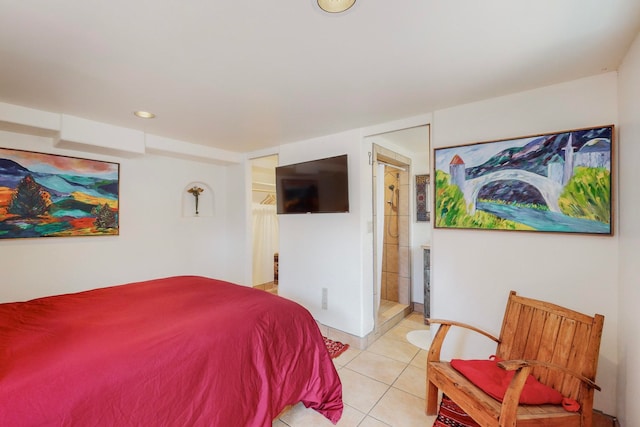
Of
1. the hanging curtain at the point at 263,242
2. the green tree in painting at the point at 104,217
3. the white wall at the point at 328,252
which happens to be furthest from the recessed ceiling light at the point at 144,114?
the hanging curtain at the point at 263,242

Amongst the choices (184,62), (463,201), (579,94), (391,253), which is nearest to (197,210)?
(184,62)

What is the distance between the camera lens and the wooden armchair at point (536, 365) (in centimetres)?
136

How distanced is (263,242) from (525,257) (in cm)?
398

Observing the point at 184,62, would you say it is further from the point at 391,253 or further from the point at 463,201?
the point at 391,253

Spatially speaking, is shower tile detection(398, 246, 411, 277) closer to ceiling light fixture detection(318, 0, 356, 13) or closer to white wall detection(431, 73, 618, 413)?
white wall detection(431, 73, 618, 413)

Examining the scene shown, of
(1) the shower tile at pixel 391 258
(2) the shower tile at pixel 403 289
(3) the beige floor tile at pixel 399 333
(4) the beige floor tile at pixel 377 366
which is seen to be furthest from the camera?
(1) the shower tile at pixel 391 258

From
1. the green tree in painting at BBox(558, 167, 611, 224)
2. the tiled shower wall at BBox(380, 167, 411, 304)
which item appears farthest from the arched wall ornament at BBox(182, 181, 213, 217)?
the green tree in painting at BBox(558, 167, 611, 224)

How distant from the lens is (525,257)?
6.66 feet

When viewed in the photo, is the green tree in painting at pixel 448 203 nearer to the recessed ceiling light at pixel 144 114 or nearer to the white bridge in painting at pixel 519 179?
the white bridge in painting at pixel 519 179

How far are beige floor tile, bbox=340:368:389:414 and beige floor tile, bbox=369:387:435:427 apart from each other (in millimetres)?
56

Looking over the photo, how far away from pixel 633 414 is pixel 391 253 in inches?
110

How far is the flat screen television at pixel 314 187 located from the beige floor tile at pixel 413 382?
5.25ft

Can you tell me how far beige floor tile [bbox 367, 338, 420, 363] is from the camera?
109 inches

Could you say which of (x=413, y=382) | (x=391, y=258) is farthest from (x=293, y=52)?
(x=391, y=258)
